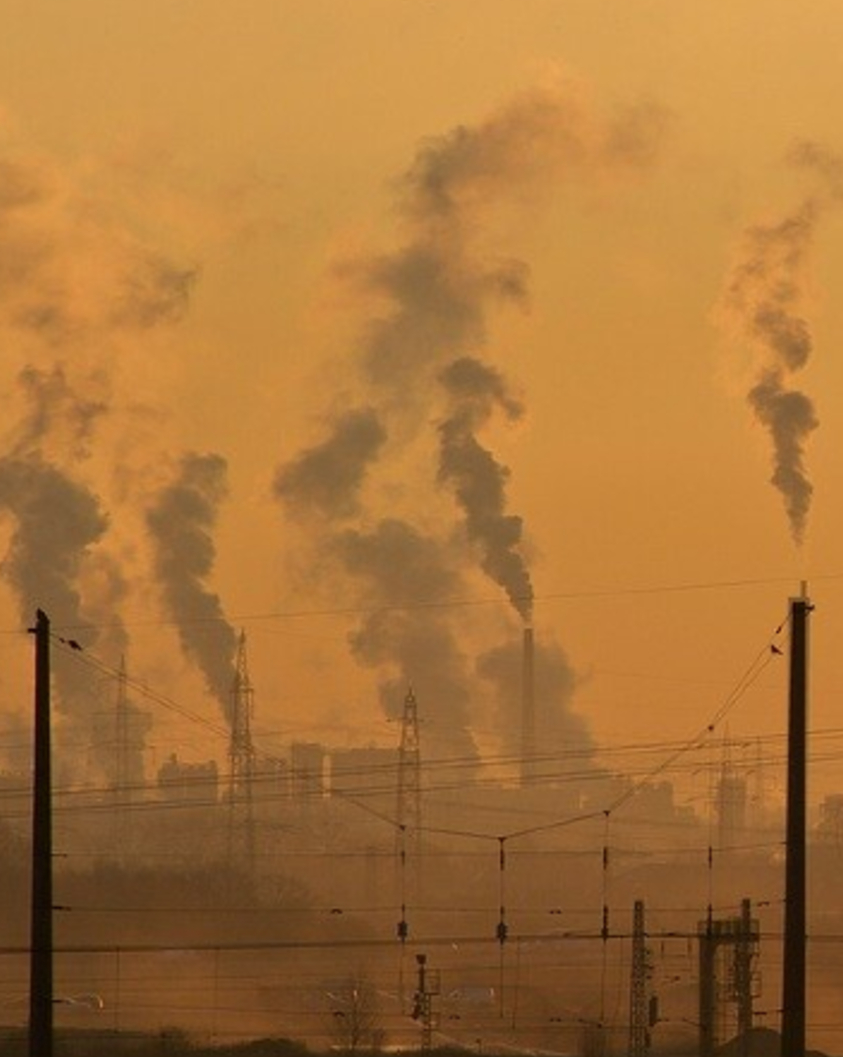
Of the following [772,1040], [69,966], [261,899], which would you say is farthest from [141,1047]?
[261,899]

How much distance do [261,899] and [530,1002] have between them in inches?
874

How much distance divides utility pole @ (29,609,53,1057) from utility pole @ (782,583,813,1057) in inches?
398

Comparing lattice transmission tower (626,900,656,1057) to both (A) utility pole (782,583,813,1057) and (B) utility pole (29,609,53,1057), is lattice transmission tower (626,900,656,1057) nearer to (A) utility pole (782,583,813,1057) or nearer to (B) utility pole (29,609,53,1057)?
(A) utility pole (782,583,813,1057)

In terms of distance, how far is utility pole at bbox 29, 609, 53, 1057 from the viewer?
45.8 meters

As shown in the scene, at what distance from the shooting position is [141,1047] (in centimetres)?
10856

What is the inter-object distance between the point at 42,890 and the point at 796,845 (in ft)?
34.5

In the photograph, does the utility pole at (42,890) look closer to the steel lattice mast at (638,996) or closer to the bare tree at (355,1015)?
the steel lattice mast at (638,996)

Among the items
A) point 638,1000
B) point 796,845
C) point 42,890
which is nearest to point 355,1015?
point 638,1000

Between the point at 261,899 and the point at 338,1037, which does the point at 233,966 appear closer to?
the point at 261,899

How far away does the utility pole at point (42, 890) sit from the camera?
150 ft

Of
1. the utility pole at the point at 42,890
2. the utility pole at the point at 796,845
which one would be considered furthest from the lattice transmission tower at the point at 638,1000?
the utility pole at the point at 42,890

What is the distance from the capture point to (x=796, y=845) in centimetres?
4794

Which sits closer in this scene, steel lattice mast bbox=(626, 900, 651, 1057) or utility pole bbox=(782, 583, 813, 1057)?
utility pole bbox=(782, 583, 813, 1057)

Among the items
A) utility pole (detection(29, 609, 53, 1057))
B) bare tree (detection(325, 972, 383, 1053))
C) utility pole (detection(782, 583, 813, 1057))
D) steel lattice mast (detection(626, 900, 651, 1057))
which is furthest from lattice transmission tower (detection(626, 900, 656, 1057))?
utility pole (detection(29, 609, 53, 1057))
